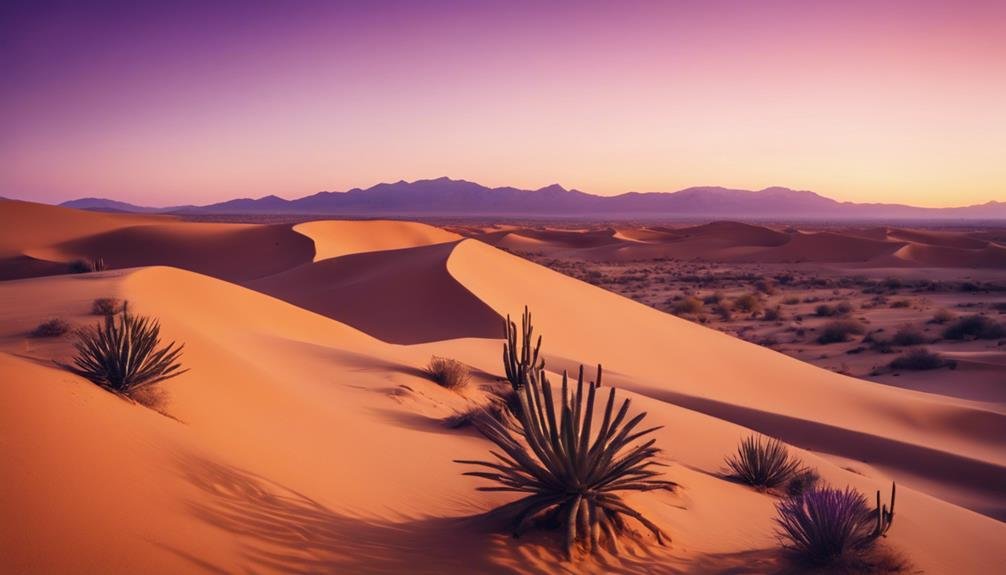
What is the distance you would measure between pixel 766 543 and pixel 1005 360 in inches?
580

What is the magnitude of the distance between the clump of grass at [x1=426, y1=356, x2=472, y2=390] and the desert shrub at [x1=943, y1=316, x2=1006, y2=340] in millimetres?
18024

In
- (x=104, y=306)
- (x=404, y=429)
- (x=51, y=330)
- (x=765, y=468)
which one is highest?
(x=104, y=306)

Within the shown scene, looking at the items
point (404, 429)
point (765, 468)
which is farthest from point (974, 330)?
point (404, 429)

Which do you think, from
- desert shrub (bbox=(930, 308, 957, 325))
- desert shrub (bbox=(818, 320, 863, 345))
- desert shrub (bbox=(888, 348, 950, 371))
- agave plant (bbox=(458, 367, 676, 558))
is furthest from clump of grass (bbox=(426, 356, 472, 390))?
desert shrub (bbox=(930, 308, 957, 325))

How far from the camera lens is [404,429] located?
6.86m

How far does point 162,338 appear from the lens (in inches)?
289

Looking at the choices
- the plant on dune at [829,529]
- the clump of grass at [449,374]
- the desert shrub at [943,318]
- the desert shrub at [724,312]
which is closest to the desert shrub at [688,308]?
the desert shrub at [724,312]

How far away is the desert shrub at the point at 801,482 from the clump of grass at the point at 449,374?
4505 mm

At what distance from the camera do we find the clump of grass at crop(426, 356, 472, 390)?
930cm

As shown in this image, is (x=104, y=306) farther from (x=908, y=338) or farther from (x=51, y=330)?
(x=908, y=338)

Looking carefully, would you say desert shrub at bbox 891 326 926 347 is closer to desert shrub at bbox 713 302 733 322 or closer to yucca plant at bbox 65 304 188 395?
desert shrub at bbox 713 302 733 322

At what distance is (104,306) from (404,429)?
15.3ft

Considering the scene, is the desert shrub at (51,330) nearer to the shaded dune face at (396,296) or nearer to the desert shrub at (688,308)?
the shaded dune face at (396,296)

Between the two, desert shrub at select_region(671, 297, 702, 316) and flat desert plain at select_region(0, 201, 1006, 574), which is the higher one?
flat desert plain at select_region(0, 201, 1006, 574)
